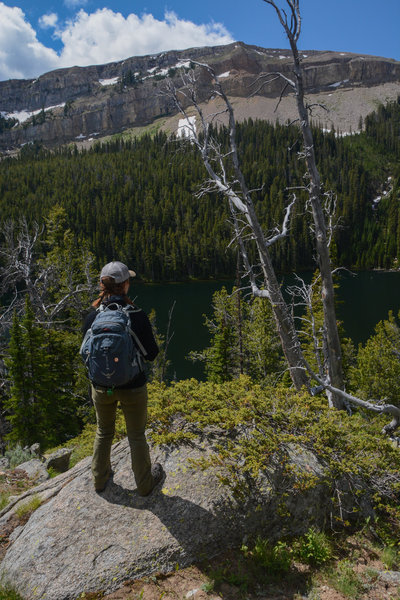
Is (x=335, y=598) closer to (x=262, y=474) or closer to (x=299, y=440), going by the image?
(x=262, y=474)

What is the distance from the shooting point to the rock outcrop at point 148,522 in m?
3.30

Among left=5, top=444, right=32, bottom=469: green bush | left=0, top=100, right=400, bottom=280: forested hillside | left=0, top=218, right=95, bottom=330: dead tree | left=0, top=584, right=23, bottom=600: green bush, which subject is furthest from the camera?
left=0, top=100, right=400, bottom=280: forested hillside

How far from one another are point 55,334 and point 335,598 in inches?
738

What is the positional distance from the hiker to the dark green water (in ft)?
75.1

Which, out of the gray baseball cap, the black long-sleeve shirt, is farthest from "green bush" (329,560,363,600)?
the gray baseball cap

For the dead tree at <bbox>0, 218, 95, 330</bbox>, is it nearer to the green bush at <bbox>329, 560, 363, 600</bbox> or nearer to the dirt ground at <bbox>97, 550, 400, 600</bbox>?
the dirt ground at <bbox>97, 550, 400, 600</bbox>

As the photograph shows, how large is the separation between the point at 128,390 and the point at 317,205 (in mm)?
4945

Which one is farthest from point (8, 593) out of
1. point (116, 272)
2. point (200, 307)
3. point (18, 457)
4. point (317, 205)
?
point (200, 307)

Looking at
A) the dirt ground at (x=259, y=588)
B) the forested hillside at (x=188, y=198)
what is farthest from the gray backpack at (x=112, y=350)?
the forested hillside at (x=188, y=198)

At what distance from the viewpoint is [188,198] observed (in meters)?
123

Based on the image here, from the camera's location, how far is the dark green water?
1587 inches

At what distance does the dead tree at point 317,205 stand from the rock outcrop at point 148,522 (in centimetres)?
227

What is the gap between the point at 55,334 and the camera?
1952cm

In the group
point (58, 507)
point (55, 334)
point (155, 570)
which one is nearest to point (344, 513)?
point (155, 570)
